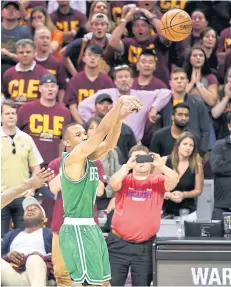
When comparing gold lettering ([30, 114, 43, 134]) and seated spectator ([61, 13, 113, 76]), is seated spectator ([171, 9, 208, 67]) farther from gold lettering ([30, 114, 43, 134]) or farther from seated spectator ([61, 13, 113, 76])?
gold lettering ([30, 114, 43, 134])

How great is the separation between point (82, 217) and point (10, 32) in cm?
548

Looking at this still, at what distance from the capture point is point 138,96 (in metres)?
12.6

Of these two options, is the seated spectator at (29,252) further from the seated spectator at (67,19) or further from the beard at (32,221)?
the seated spectator at (67,19)

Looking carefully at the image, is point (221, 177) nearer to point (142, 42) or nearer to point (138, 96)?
point (138, 96)

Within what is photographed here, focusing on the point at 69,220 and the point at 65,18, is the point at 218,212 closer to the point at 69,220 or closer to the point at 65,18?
the point at 69,220

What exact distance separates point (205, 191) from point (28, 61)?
316 centimetres

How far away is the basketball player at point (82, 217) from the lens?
8.88 m

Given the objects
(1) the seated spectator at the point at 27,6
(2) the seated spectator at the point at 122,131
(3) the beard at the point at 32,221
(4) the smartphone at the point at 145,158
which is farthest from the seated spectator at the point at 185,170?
(1) the seated spectator at the point at 27,6

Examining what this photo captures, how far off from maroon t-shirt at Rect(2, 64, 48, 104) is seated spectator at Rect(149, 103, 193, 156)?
2.01 m

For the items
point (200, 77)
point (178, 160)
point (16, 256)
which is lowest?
point (16, 256)

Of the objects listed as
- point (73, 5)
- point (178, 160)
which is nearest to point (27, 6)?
point (73, 5)

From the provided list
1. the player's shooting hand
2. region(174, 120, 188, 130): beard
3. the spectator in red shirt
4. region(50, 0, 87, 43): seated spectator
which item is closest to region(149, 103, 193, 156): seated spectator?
region(174, 120, 188, 130): beard

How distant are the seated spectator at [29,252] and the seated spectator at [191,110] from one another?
246 cm

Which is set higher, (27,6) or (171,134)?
(27,6)
